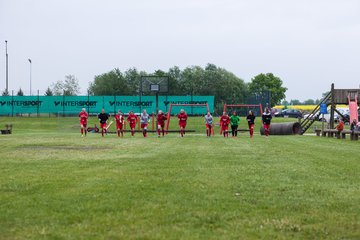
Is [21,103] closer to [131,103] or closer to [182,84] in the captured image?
[131,103]

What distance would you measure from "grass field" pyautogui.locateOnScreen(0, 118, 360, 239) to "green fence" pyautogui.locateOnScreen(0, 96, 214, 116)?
145 ft

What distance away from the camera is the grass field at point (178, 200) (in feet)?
21.2

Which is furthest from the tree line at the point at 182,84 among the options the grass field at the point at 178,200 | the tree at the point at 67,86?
the grass field at the point at 178,200

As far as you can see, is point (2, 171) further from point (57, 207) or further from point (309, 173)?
point (309, 173)

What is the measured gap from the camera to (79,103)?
194ft

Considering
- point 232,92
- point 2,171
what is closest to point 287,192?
point 2,171

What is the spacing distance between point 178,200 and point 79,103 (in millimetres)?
52036

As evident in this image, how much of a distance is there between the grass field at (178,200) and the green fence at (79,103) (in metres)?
44.2

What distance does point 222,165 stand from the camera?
1365 centimetres

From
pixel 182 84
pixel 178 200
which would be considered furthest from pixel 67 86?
pixel 178 200

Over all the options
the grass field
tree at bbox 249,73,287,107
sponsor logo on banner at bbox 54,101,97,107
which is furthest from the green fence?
tree at bbox 249,73,287,107

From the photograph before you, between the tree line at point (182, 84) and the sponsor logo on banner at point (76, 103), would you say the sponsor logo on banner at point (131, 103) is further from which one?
the tree line at point (182, 84)

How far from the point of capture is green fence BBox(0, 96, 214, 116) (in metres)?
58.4

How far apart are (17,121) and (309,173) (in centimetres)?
5143
